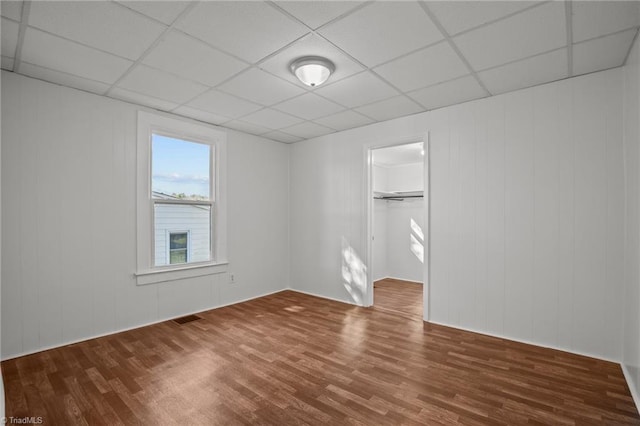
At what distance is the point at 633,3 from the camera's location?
196 centimetres

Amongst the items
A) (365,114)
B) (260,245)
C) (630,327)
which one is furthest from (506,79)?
(260,245)

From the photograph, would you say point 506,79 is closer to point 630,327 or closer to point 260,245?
point 630,327

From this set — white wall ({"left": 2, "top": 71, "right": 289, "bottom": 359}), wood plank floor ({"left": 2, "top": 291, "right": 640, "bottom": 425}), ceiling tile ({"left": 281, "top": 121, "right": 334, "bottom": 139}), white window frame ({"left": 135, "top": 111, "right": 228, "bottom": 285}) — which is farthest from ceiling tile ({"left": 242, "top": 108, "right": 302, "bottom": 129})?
wood plank floor ({"left": 2, "top": 291, "right": 640, "bottom": 425})

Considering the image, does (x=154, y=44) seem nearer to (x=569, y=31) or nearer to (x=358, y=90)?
(x=358, y=90)

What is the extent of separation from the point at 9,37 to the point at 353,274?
174 inches

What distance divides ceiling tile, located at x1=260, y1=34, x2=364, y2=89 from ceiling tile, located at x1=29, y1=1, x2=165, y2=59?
0.91 metres

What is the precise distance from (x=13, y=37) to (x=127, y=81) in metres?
0.86

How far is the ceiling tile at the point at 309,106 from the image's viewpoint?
3598mm

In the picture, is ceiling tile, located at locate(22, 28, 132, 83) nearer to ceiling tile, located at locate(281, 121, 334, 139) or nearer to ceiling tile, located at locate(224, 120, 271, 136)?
ceiling tile, located at locate(224, 120, 271, 136)

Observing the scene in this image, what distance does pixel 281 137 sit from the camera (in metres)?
5.29

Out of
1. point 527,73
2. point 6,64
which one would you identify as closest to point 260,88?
point 6,64

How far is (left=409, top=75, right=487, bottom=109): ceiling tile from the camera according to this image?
3.14 meters

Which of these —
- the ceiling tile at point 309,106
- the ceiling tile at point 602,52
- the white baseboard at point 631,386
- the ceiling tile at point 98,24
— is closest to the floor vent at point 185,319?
the ceiling tile at point 309,106

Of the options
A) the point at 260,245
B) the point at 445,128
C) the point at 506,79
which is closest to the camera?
the point at 506,79
